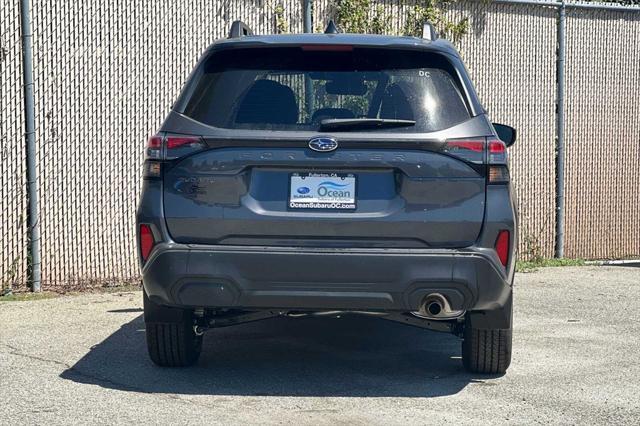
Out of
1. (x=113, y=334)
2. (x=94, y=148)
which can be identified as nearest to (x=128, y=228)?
(x=94, y=148)

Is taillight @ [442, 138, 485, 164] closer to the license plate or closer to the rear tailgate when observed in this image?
the rear tailgate

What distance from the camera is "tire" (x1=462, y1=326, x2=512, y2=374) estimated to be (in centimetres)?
652

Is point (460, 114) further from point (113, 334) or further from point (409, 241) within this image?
point (113, 334)

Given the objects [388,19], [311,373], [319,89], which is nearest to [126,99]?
[388,19]

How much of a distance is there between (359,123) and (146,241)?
1.24m

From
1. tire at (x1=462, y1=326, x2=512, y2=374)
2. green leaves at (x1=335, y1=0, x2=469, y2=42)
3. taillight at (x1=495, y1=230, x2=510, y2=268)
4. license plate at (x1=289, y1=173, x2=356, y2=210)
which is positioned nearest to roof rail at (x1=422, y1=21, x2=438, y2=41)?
license plate at (x1=289, y1=173, x2=356, y2=210)

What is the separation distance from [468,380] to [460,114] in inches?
59.5

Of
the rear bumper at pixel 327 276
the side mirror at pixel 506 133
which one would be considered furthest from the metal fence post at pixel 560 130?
the rear bumper at pixel 327 276

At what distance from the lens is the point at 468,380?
6.59m

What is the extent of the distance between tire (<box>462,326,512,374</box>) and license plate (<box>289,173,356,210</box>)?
115 cm

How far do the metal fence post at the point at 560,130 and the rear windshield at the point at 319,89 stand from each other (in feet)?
22.6

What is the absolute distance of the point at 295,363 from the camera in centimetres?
700

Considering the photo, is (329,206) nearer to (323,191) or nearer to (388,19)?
(323,191)

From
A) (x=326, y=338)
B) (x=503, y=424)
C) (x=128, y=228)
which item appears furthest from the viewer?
(x=128, y=228)
